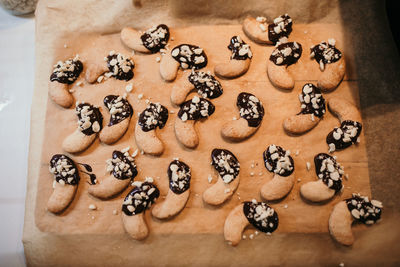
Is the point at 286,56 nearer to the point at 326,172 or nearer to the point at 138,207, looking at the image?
the point at 326,172

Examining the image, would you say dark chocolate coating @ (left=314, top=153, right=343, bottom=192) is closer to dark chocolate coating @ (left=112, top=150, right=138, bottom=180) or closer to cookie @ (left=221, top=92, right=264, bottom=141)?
cookie @ (left=221, top=92, right=264, bottom=141)

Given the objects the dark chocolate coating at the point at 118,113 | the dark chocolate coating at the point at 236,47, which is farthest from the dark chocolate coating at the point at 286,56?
the dark chocolate coating at the point at 118,113

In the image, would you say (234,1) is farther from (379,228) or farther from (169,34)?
(379,228)

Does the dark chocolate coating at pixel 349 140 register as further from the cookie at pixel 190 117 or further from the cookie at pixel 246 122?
the cookie at pixel 190 117

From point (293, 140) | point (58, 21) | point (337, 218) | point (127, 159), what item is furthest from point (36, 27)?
point (337, 218)

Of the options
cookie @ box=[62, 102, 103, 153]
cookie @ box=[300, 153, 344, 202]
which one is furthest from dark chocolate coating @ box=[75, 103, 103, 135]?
cookie @ box=[300, 153, 344, 202]

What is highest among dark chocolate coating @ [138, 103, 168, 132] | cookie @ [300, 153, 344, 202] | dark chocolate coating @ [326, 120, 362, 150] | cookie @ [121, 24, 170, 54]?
cookie @ [121, 24, 170, 54]
